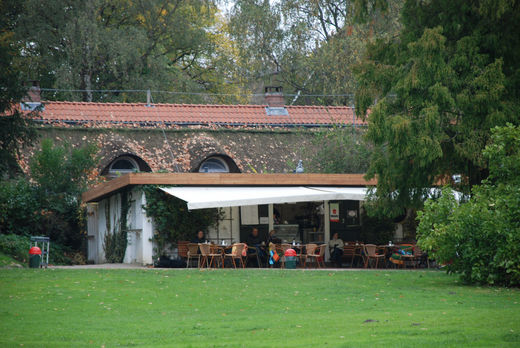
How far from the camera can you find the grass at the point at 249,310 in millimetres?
7484

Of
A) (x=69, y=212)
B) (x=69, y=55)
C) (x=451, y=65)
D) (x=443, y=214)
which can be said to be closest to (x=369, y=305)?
(x=443, y=214)

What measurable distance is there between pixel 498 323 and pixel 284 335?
229 centimetres

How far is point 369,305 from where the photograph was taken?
10289mm

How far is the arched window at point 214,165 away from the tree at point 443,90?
30.0 feet

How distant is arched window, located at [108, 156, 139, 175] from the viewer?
80.8 ft

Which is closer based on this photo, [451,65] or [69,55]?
[451,65]

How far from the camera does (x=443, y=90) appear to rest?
1522 cm

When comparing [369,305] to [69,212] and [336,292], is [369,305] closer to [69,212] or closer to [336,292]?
[336,292]

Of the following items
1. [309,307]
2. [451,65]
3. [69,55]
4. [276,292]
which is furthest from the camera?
[69,55]

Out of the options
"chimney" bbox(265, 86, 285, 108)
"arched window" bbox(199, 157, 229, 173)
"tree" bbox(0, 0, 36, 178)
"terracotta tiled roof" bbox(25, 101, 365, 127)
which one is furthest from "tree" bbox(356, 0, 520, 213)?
"chimney" bbox(265, 86, 285, 108)

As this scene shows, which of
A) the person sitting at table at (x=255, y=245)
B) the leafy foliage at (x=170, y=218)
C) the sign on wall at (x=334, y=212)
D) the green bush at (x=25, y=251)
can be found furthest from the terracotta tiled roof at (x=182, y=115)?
the leafy foliage at (x=170, y=218)

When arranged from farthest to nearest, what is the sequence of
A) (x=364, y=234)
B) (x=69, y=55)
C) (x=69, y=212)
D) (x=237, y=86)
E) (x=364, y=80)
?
1. (x=237, y=86)
2. (x=69, y=55)
3. (x=69, y=212)
4. (x=364, y=234)
5. (x=364, y=80)

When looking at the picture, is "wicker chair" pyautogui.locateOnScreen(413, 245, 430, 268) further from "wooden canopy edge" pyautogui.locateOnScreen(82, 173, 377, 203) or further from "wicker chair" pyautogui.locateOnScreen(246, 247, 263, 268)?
"wicker chair" pyautogui.locateOnScreen(246, 247, 263, 268)

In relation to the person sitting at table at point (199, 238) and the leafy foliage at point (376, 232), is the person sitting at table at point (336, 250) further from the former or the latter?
the person sitting at table at point (199, 238)
